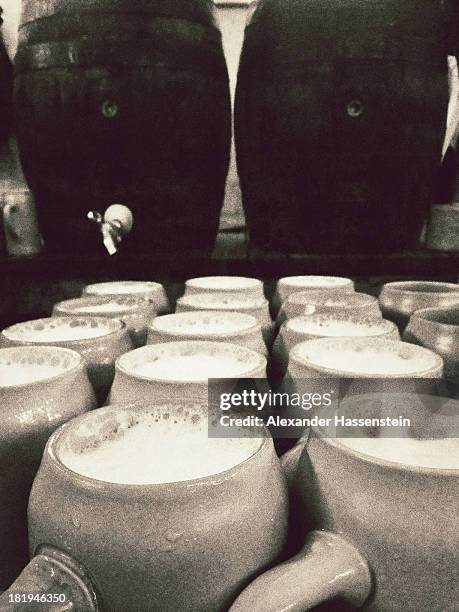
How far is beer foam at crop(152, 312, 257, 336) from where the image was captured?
100cm

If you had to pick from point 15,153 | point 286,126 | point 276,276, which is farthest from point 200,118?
point 15,153

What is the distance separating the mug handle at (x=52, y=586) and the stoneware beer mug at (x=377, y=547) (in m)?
0.12

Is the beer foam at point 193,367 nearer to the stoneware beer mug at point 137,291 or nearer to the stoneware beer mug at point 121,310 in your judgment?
the stoneware beer mug at point 121,310

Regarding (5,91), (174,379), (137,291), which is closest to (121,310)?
(137,291)

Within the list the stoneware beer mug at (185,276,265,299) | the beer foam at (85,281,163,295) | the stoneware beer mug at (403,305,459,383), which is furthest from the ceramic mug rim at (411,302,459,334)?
the beer foam at (85,281,163,295)

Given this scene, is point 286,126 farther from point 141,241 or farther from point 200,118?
point 141,241

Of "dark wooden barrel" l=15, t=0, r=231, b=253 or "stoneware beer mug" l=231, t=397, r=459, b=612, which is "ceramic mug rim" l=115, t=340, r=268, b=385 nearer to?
"stoneware beer mug" l=231, t=397, r=459, b=612

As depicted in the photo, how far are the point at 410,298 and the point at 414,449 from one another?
23.2 inches

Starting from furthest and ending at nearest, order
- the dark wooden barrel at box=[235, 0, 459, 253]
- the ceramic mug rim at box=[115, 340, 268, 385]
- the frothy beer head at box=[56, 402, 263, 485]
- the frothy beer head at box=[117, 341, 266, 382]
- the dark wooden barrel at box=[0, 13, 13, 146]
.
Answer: the dark wooden barrel at box=[0, 13, 13, 146]
the dark wooden barrel at box=[235, 0, 459, 253]
the frothy beer head at box=[117, 341, 266, 382]
the ceramic mug rim at box=[115, 340, 268, 385]
the frothy beer head at box=[56, 402, 263, 485]

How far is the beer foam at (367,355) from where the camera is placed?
2.56ft

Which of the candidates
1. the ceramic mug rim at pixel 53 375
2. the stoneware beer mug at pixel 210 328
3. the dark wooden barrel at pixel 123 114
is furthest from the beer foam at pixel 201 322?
the dark wooden barrel at pixel 123 114

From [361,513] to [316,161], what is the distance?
4.12ft

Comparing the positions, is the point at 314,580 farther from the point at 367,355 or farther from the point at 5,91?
the point at 5,91

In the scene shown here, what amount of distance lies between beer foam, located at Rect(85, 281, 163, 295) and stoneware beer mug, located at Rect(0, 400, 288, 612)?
2.43 ft
